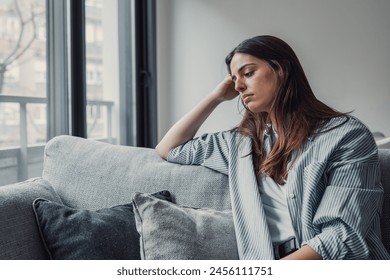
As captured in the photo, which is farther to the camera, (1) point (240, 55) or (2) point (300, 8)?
(2) point (300, 8)

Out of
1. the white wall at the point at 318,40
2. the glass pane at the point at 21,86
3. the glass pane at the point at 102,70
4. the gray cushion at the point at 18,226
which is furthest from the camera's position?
the white wall at the point at 318,40

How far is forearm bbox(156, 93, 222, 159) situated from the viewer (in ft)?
3.71

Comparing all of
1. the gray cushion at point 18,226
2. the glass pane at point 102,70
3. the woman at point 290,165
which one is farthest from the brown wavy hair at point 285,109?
the glass pane at point 102,70

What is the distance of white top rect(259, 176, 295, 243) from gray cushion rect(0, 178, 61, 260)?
1.49ft

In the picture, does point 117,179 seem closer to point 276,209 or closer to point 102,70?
point 276,209

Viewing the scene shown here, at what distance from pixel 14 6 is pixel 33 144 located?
45 cm

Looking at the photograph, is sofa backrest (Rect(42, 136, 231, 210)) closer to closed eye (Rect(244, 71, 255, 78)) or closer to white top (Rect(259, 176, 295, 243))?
white top (Rect(259, 176, 295, 243))

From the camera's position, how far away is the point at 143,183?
1.04 meters

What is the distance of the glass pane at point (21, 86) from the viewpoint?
1.43 metres

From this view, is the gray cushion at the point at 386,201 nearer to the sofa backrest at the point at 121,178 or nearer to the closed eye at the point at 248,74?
the sofa backrest at the point at 121,178

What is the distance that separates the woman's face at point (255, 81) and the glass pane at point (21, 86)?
0.77 m

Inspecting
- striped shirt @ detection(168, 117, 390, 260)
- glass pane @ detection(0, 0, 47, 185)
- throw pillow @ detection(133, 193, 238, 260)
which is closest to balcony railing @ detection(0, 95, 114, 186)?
glass pane @ detection(0, 0, 47, 185)
